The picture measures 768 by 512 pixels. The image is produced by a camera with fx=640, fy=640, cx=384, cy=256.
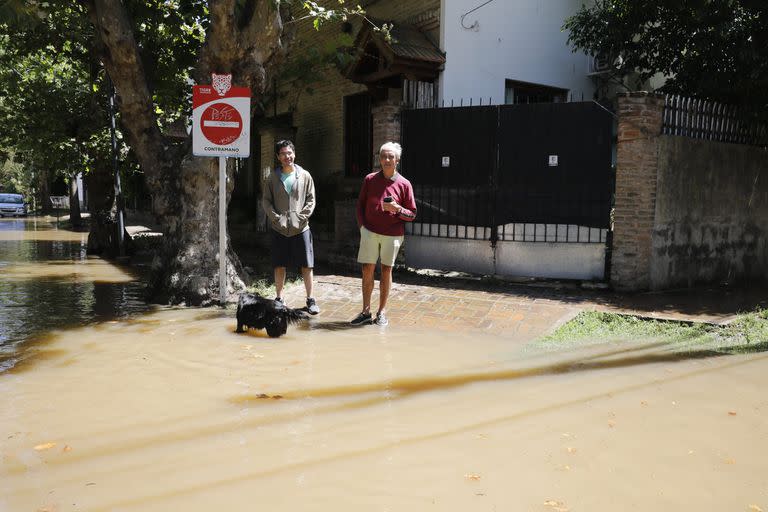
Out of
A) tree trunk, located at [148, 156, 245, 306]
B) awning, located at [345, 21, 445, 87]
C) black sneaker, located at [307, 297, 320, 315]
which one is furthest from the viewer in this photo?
awning, located at [345, 21, 445, 87]

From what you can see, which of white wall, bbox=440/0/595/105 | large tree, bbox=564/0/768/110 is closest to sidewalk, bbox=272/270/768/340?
large tree, bbox=564/0/768/110

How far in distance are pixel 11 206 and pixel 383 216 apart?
1452 inches

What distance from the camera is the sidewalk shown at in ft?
23.4

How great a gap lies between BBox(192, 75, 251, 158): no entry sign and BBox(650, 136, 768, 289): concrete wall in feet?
17.9

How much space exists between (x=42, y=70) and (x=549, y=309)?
15.3 metres

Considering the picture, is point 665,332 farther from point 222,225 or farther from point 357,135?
point 357,135

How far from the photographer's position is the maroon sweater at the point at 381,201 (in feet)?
22.3

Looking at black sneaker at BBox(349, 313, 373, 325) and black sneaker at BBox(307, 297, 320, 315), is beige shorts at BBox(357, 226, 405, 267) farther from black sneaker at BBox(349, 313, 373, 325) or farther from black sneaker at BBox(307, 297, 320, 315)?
black sneaker at BBox(307, 297, 320, 315)

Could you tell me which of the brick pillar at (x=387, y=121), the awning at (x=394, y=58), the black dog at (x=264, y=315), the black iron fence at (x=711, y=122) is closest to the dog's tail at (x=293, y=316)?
the black dog at (x=264, y=315)

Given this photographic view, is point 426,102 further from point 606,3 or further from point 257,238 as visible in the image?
point 257,238

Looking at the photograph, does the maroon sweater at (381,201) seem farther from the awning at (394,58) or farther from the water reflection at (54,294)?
the awning at (394,58)

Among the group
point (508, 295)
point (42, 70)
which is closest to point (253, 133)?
point (42, 70)

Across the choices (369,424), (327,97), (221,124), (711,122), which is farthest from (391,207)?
(327,97)

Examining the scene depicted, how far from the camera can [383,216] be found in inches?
270
